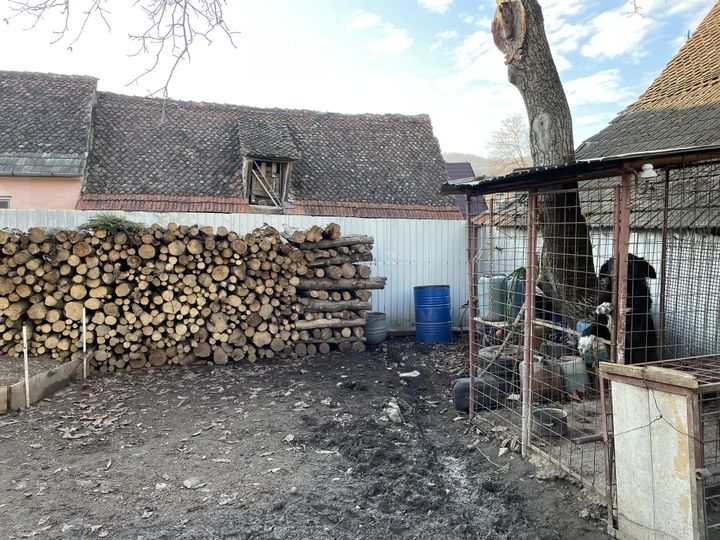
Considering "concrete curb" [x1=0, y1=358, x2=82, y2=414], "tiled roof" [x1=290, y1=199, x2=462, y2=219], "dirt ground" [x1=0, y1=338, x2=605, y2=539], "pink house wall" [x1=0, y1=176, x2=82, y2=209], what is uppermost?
"pink house wall" [x1=0, y1=176, x2=82, y2=209]

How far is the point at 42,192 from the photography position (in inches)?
431

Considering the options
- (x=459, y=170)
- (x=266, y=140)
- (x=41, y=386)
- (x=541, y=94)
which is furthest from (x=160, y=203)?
(x=459, y=170)

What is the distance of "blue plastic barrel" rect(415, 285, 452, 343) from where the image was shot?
8.80 metres

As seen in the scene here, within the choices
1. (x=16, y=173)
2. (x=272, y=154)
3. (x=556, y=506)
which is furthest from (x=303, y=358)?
(x=16, y=173)

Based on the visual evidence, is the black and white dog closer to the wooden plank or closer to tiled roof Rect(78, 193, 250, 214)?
the wooden plank

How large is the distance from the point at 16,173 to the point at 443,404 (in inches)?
410

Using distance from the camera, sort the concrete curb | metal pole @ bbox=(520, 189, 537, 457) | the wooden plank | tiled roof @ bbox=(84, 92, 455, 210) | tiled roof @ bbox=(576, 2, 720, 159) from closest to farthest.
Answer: the wooden plank → metal pole @ bbox=(520, 189, 537, 457) → the concrete curb → tiled roof @ bbox=(576, 2, 720, 159) → tiled roof @ bbox=(84, 92, 455, 210)

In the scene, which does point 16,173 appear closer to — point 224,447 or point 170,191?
point 170,191

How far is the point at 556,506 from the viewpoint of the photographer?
3357mm

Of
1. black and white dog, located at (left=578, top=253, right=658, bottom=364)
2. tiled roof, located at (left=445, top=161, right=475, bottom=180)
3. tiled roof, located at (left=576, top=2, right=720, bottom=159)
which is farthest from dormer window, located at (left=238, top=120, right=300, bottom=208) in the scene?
tiled roof, located at (left=445, top=161, right=475, bottom=180)

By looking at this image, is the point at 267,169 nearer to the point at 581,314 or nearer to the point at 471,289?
the point at 471,289

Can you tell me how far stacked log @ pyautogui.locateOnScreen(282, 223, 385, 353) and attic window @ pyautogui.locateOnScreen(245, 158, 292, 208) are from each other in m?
4.54

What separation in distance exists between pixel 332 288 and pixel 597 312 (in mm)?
4999

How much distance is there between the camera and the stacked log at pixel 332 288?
7555 mm
